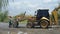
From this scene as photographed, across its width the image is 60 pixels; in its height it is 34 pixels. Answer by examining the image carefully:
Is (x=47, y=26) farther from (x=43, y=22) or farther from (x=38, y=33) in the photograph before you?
(x=38, y=33)

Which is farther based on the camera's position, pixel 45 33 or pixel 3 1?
pixel 45 33

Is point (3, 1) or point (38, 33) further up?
point (3, 1)

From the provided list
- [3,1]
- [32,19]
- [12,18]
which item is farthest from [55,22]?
[3,1]

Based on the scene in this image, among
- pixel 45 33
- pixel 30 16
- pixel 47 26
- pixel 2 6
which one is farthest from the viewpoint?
pixel 30 16

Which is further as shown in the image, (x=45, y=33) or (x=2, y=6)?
(x=45, y=33)

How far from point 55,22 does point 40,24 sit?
2117mm

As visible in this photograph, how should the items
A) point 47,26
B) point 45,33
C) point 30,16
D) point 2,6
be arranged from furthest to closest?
point 30,16 < point 47,26 < point 45,33 < point 2,6

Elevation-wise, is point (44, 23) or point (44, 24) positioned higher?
point (44, 23)

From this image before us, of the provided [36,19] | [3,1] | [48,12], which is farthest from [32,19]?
[3,1]

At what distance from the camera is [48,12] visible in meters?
24.0

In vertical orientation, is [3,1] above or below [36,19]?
above

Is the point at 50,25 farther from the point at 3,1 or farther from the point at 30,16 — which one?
the point at 3,1

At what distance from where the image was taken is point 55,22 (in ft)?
82.1

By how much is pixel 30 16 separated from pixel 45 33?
874 cm
